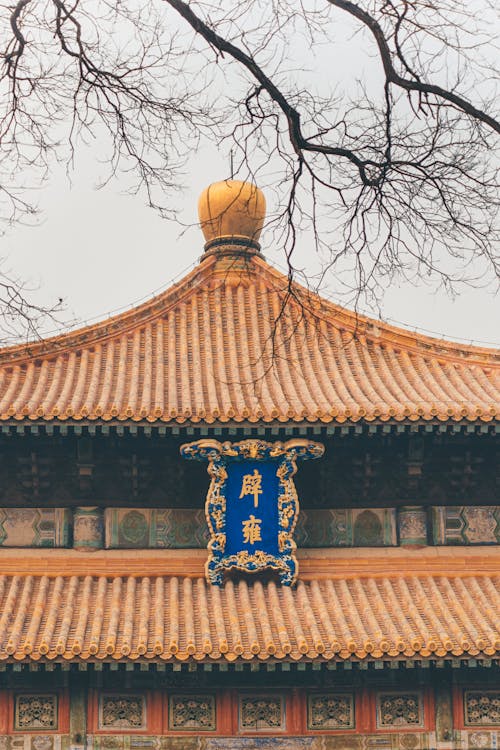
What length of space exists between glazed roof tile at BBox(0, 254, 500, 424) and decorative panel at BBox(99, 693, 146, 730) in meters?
2.95

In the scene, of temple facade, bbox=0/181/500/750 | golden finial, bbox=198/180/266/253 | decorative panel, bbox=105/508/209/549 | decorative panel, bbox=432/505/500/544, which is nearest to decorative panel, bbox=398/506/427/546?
temple facade, bbox=0/181/500/750

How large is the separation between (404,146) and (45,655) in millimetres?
6406

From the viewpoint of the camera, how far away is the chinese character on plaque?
1465cm

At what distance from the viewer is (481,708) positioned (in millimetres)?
14148

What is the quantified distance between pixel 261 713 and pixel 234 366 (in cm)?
463

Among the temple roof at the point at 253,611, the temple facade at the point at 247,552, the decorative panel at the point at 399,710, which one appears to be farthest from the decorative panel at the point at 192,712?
the decorative panel at the point at 399,710

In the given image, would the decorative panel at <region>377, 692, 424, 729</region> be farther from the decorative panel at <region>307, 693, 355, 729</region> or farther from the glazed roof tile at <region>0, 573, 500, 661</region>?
the glazed roof tile at <region>0, 573, 500, 661</region>

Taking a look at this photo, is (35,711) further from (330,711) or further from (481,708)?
(481,708)

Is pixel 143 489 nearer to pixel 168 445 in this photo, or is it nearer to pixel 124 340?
pixel 168 445

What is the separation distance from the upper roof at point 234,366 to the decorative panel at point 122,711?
9.70ft

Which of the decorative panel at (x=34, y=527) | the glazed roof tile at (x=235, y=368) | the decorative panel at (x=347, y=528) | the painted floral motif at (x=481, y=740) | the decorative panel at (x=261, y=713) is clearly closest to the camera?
the decorative panel at (x=261, y=713)

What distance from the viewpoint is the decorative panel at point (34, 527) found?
15.1 m


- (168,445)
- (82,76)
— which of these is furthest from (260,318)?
(82,76)

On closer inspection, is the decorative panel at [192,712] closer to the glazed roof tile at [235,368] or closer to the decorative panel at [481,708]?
the decorative panel at [481,708]
